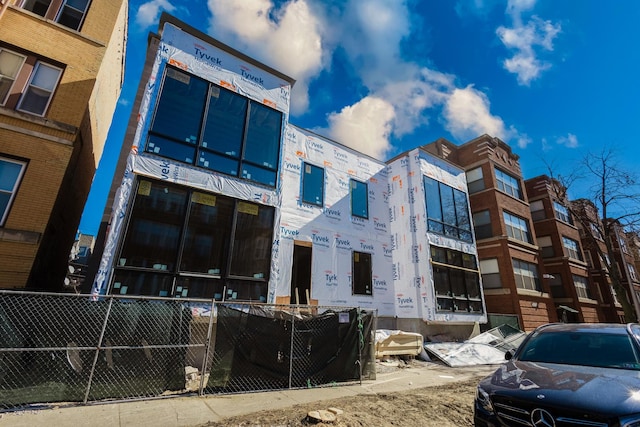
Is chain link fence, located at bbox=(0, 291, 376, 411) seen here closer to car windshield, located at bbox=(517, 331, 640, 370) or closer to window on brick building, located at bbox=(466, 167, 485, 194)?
car windshield, located at bbox=(517, 331, 640, 370)

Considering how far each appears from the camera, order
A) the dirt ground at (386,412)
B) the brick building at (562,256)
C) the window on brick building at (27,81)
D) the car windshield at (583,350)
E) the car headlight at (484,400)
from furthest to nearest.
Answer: the brick building at (562,256) → the window on brick building at (27,81) → the dirt ground at (386,412) → the car windshield at (583,350) → the car headlight at (484,400)

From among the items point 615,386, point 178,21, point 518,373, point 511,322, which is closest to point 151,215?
point 178,21

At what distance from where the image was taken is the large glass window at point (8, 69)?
844cm

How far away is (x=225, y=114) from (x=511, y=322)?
18.5 metres

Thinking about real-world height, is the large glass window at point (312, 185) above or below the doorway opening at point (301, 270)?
above

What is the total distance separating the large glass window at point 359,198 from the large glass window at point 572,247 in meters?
19.3

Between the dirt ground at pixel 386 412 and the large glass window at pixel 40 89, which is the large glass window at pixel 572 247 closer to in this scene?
the dirt ground at pixel 386 412

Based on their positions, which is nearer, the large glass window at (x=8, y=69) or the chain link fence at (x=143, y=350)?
the chain link fence at (x=143, y=350)

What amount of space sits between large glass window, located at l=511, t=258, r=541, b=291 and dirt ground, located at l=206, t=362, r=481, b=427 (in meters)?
14.7

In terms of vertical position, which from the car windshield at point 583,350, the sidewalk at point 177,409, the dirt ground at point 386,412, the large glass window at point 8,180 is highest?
the large glass window at point 8,180

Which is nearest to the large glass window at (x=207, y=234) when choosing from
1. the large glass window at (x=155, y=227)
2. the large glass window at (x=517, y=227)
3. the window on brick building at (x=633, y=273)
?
the large glass window at (x=155, y=227)

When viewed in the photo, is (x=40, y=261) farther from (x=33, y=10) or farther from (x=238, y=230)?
(x=33, y=10)

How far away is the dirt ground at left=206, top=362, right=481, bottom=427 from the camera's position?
198 inches

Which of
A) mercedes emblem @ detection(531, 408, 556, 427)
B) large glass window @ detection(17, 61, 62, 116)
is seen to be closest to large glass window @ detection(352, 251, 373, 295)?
mercedes emblem @ detection(531, 408, 556, 427)
